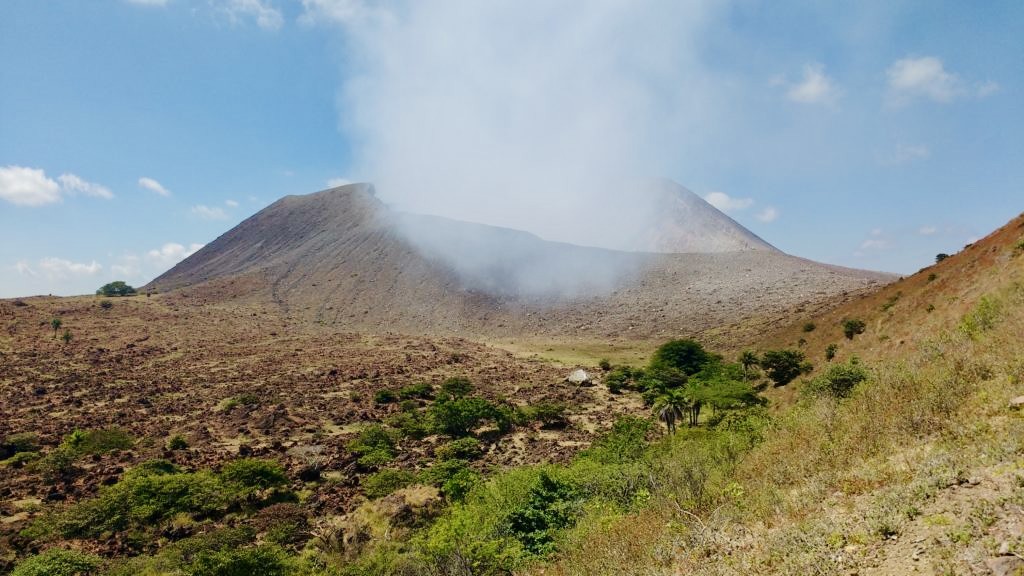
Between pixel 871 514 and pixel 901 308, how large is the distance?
37654 mm

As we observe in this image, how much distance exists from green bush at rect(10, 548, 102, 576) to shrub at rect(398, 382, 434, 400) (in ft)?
102

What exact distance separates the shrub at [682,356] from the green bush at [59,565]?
163ft

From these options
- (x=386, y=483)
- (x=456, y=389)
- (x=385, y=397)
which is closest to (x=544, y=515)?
(x=386, y=483)

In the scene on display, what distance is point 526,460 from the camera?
31766mm

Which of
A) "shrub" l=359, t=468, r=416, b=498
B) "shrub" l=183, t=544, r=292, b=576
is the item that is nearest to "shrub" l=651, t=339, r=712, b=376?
"shrub" l=359, t=468, r=416, b=498

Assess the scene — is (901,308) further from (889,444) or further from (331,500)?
(331,500)

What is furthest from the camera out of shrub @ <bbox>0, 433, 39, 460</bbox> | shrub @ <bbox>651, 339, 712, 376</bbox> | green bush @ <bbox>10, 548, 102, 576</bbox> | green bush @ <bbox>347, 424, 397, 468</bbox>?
shrub @ <bbox>651, 339, 712, 376</bbox>

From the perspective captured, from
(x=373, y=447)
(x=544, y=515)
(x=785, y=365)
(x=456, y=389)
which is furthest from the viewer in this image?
(x=456, y=389)

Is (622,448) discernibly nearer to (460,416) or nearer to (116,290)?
(460,416)

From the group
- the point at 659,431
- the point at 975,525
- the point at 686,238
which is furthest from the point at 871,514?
the point at 686,238

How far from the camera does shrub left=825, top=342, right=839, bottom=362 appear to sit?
36344mm

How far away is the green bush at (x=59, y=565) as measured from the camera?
55.1 feet

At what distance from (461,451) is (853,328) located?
32758 millimetres

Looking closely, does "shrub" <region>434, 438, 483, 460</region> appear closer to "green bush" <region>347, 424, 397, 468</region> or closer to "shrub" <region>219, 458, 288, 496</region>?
"green bush" <region>347, 424, 397, 468</region>
